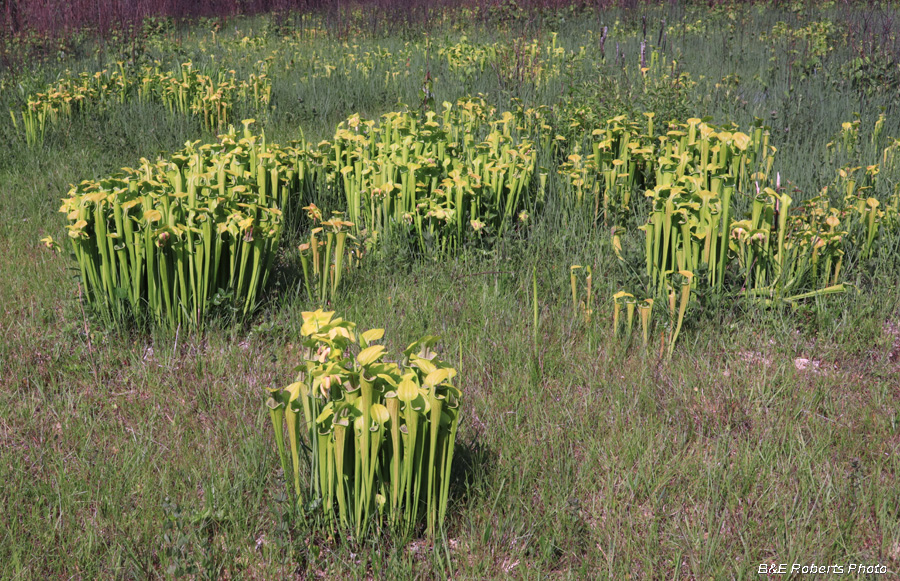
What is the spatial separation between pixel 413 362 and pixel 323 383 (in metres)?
0.24

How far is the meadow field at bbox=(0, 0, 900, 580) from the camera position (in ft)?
5.80

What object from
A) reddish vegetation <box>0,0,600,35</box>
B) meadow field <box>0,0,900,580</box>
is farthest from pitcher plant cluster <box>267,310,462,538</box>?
reddish vegetation <box>0,0,600,35</box>

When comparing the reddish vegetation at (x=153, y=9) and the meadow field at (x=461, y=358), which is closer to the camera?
the meadow field at (x=461, y=358)

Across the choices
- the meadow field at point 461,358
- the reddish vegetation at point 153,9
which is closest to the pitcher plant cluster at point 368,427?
the meadow field at point 461,358

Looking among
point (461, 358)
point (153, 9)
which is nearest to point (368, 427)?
point (461, 358)

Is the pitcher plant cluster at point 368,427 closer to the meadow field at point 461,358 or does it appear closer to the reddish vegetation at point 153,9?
the meadow field at point 461,358

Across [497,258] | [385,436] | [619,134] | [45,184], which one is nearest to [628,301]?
[497,258]

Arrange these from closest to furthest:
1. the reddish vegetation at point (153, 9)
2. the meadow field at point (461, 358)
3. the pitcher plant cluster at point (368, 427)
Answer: the pitcher plant cluster at point (368, 427) < the meadow field at point (461, 358) < the reddish vegetation at point (153, 9)

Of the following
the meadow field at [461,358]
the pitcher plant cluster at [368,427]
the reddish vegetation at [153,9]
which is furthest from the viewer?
the reddish vegetation at [153,9]

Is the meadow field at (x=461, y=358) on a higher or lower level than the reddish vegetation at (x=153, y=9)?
lower

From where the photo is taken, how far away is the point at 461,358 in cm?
245

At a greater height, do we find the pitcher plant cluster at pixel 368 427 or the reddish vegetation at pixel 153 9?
the reddish vegetation at pixel 153 9

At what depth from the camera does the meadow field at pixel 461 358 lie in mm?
1768

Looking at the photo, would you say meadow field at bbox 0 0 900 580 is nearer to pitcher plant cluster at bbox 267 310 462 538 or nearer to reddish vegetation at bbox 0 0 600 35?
pitcher plant cluster at bbox 267 310 462 538
